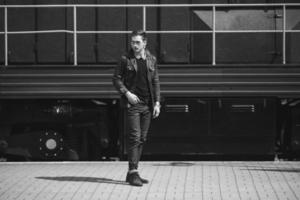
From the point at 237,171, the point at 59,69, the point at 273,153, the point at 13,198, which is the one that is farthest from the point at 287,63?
the point at 13,198

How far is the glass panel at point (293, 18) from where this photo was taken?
10.9m

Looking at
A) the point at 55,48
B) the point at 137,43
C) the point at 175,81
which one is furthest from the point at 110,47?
the point at 137,43

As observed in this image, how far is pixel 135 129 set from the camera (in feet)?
25.7

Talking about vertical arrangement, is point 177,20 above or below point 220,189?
above

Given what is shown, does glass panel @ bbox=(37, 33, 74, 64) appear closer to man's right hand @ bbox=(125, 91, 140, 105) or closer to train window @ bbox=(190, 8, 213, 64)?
train window @ bbox=(190, 8, 213, 64)

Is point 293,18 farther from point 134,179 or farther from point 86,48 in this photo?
point 134,179

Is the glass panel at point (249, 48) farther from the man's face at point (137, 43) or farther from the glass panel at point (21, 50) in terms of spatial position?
the man's face at point (137, 43)

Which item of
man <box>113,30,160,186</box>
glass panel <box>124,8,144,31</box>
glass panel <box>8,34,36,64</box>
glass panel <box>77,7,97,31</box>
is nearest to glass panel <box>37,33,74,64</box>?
glass panel <box>8,34,36,64</box>

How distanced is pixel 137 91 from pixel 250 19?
3647mm

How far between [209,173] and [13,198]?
2.65 meters

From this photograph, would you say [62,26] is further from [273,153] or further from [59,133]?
[273,153]

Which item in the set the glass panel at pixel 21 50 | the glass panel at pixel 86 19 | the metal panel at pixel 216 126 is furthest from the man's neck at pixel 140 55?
the glass panel at pixel 21 50

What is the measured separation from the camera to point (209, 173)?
8.75 metres

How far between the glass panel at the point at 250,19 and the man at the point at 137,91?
128 inches
